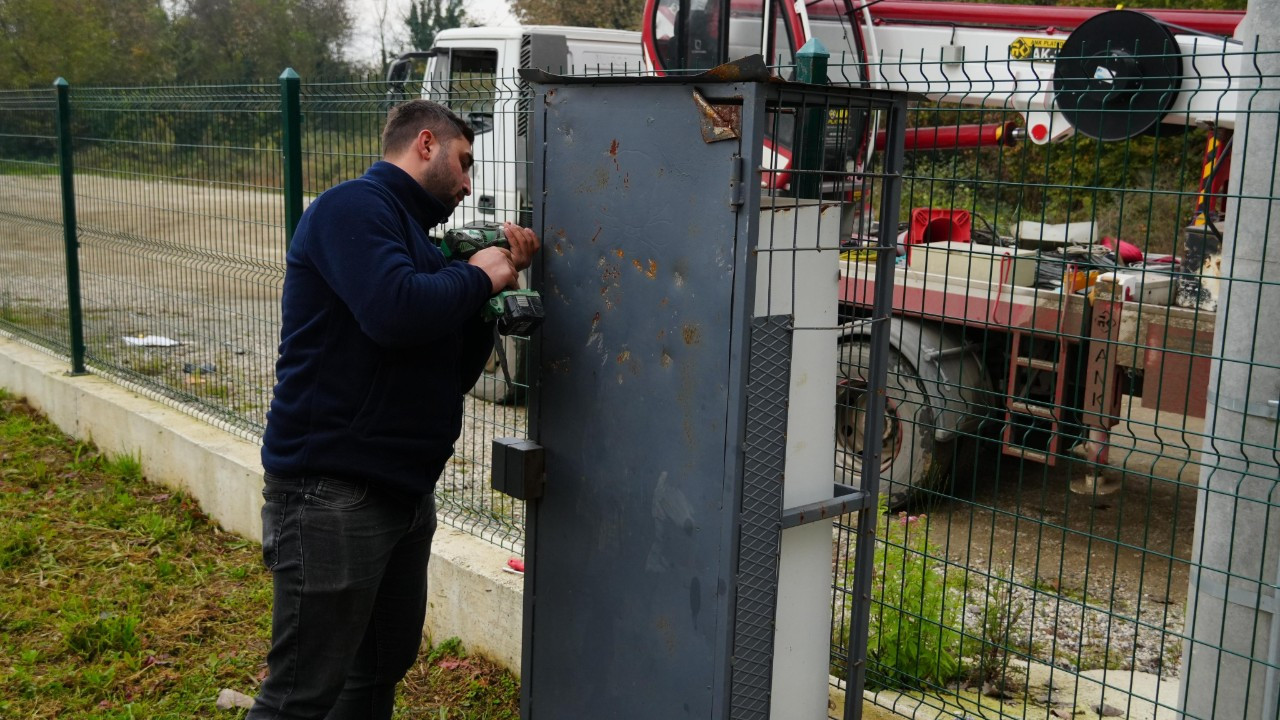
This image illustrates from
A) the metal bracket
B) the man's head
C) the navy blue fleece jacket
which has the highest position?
the man's head

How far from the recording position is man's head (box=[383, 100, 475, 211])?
2.88 meters

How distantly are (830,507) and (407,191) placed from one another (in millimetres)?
1311

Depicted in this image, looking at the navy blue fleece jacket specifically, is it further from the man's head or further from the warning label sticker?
the warning label sticker

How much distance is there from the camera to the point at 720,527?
2555 millimetres

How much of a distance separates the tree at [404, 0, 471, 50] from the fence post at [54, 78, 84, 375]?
28.1 metres

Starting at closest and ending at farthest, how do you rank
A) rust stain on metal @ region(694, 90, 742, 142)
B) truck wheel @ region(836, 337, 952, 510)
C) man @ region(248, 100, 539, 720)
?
rust stain on metal @ region(694, 90, 742, 142), man @ region(248, 100, 539, 720), truck wheel @ region(836, 337, 952, 510)

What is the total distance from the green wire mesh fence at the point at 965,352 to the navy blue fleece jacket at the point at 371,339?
0.87 metres

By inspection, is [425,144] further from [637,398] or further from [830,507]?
[830,507]

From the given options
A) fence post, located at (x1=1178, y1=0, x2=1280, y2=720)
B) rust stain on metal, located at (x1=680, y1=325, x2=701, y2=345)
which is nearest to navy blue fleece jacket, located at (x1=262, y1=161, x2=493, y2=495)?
rust stain on metal, located at (x1=680, y1=325, x2=701, y2=345)

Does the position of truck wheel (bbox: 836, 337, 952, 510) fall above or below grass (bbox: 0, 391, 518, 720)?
above

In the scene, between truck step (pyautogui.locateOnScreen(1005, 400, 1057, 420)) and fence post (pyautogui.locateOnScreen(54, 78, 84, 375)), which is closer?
truck step (pyautogui.locateOnScreen(1005, 400, 1057, 420))

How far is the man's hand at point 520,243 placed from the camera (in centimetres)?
286

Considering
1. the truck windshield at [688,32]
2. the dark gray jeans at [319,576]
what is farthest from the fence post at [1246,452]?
the truck windshield at [688,32]

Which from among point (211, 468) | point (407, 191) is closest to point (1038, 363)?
point (407, 191)
